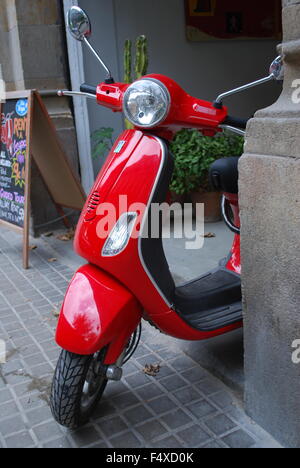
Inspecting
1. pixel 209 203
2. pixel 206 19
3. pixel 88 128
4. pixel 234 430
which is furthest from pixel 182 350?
pixel 206 19

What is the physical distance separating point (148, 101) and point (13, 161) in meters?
2.99

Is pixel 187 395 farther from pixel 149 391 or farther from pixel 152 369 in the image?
pixel 152 369

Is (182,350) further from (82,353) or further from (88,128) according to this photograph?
(88,128)

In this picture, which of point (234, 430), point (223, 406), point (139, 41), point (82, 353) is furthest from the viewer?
point (139, 41)

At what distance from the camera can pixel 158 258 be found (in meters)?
2.34

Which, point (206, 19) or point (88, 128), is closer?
point (88, 128)

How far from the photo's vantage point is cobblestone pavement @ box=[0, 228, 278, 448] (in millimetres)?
2193

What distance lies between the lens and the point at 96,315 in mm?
2062

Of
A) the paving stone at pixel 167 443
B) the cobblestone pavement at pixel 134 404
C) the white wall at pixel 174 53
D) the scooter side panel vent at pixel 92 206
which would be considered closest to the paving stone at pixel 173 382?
the cobblestone pavement at pixel 134 404

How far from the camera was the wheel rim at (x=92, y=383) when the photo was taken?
2.22m

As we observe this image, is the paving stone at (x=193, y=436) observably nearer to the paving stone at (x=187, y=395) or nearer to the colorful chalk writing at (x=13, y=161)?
the paving stone at (x=187, y=395)

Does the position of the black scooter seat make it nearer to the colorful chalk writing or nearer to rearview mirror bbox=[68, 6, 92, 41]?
rearview mirror bbox=[68, 6, 92, 41]

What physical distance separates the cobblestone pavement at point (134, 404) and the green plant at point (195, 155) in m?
2.11
